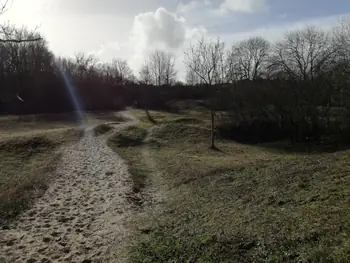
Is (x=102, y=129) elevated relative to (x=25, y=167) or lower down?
elevated

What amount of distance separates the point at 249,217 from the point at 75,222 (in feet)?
14.3

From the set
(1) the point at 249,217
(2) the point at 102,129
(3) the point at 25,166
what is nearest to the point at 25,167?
(3) the point at 25,166

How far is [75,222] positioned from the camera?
9.04m

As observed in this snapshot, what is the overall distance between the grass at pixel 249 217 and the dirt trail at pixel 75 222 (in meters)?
0.64

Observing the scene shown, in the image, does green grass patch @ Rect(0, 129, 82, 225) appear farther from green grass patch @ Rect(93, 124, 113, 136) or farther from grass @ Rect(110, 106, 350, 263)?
grass @ Rect(110, 106, 350, 263)

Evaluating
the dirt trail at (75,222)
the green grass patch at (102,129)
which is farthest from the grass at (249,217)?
the green grass patch at (102,129)

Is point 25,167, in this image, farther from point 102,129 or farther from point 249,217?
point 102,129

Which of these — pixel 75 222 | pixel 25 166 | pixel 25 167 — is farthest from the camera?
pixel 25 166

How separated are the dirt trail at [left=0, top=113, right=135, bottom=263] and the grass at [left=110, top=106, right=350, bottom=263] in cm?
64

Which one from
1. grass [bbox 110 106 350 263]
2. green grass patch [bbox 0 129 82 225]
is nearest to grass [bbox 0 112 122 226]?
green grass patch [bbox 0 129 82 225]

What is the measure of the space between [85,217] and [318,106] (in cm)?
2997

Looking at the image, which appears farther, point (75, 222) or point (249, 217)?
point (75, 222)

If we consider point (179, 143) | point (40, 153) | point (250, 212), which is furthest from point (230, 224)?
point (179, 143)

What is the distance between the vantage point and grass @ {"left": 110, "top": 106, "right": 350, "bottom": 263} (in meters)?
5.47
